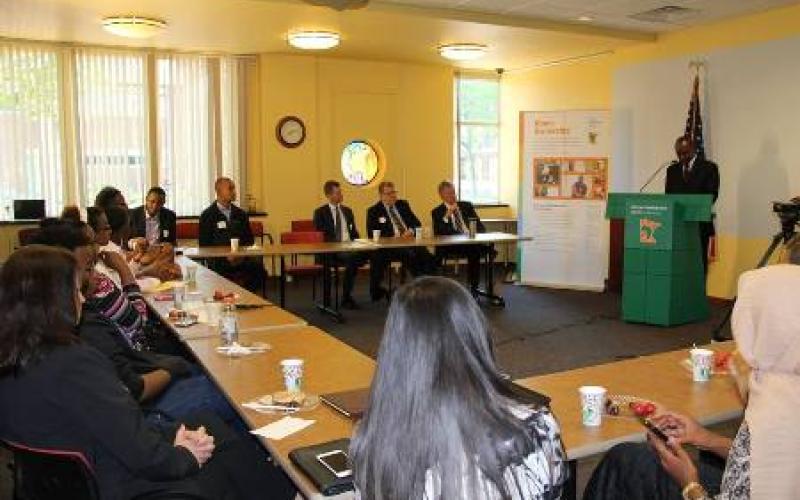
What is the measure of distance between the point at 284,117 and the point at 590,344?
5.18 meters

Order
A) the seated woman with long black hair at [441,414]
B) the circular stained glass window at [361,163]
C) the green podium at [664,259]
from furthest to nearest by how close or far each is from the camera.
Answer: the circular stained glass window at [361,163] < the green podium at [664,259] < the seated woman with long black hair at [441,414]

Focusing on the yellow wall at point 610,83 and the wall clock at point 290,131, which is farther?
the wall clock at point 290,131

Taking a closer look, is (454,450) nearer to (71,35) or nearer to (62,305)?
(62,305)

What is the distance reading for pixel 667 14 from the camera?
7.54m

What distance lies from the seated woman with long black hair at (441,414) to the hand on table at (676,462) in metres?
0.60

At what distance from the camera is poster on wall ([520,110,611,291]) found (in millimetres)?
8648

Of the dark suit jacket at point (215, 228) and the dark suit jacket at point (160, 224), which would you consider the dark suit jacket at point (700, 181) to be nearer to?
the dark suit jacket at point (215, 228)

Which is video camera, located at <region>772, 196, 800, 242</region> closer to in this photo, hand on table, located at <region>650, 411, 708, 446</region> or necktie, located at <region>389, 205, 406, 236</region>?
necktie, located at <region>389, 205, 406, 236</region>

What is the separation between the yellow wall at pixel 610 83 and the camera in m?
7.52

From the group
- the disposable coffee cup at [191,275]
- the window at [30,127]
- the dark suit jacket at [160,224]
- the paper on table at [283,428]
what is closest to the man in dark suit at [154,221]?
the dark suit jacket at [160,224]

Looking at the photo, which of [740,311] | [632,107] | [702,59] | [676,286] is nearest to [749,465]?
[740,311]

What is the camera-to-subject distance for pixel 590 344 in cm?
613

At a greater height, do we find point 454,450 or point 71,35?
point 71,35

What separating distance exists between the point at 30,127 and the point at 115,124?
911mm
